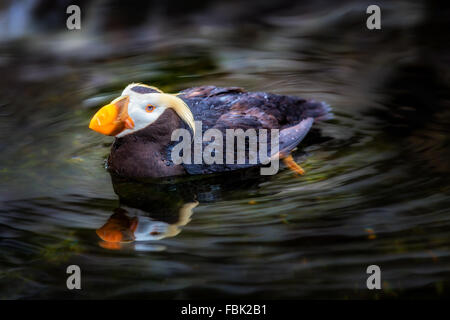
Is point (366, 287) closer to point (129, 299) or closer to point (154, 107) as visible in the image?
point (129, 299)

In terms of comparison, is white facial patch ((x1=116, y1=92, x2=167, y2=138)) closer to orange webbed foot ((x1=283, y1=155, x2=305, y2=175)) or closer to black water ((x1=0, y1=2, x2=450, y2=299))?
black water ((x1=0, y1=2, x2=450, y2=299))

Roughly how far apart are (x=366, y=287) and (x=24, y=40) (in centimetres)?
620

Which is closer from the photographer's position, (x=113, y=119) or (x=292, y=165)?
(x=113, y=119)

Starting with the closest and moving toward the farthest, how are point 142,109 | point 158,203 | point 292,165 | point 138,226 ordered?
point 138,226 < point 158,203 < point 142,109 < point 292,165

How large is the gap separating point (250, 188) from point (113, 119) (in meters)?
1.09

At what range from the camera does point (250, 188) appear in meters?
4.33

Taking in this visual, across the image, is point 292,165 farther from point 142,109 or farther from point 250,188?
point 142,109

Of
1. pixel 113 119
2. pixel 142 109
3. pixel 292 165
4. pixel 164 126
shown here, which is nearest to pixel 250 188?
pixel 292 165

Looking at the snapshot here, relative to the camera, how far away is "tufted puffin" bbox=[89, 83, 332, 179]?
4371 mm

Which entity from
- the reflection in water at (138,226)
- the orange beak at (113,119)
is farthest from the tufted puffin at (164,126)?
the reflection in water at (138,226)

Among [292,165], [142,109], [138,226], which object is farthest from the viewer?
[292,165]

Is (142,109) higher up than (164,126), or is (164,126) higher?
(142,109)

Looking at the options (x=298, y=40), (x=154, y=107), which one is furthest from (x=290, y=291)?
(x=298, y=40)

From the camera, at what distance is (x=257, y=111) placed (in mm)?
4875
